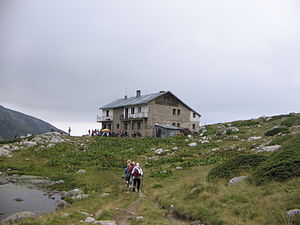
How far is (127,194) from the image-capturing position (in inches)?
653

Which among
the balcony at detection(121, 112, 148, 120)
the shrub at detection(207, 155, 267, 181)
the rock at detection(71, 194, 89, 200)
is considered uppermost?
the balcony at detection(121, 112, 148, 120)

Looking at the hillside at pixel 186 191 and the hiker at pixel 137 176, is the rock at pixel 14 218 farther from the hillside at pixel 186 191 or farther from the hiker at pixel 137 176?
the hiker at pixel 137 176

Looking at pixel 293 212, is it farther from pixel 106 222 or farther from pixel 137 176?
pixel 137 176

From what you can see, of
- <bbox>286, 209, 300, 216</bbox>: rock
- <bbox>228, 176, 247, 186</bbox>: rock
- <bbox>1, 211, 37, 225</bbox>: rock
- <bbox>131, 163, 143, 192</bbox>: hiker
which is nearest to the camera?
<bbox>286, 209, 300, 216</bbox>: rock

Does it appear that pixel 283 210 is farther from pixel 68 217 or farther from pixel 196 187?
pixel 68 217

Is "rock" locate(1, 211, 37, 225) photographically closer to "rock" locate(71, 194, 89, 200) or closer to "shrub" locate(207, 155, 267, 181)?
"rock" locate(71, 194, 89, 200)

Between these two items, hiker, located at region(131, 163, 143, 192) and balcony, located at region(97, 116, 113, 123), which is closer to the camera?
hiker, located at region(131, 163, 143, 192)

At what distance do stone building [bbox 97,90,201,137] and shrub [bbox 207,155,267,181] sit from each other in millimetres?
36874

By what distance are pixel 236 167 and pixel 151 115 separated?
39718mm

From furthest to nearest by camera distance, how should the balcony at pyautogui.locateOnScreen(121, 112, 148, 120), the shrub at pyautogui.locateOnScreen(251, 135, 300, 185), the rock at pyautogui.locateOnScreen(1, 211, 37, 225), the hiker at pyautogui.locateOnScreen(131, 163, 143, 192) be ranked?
1. the balcony at pyautogui.locateOnScreen(121, 112, 148, 120)
2. the hiker at pyautogui.locateOnScreen(131, 163, 143, 192)
3. the shrub at pyautogui.locateOnScreen(251, 135, 300, 185)
4. the rock at pyautogui.locateOnScreen(1, 211, 37, 225)

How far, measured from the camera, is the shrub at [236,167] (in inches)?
602

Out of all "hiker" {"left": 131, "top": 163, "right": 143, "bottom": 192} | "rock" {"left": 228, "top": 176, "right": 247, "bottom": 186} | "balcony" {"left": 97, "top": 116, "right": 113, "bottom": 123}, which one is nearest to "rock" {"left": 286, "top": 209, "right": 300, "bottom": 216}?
"rock" {"left": 228, "top": 176, "right": 247, "bottom": 186}

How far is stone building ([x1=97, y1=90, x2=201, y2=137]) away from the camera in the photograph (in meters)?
55.1

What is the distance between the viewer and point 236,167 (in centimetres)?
1566
